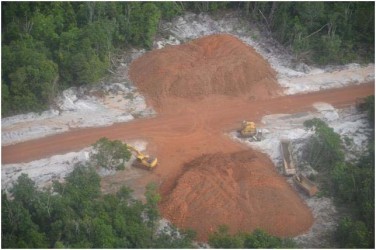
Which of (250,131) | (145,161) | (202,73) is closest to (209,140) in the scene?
(250,131)

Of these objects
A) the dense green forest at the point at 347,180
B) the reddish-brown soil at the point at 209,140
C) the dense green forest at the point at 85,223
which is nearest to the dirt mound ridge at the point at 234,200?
the reddish-brown soil at the point at 209,140

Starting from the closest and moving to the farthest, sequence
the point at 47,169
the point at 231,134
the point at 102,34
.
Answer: the point at 47,169, the point at 231,134, the point at 102,34

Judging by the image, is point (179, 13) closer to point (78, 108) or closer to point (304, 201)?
point (78, 108)

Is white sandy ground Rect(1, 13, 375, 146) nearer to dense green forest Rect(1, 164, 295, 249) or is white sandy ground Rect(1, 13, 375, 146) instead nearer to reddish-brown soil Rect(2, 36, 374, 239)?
reddish-brown soil Rect(2, 36, 374, 239)

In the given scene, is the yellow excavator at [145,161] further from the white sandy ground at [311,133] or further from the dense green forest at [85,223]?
the white sandy ground at [311,133]

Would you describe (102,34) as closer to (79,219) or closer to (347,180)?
(79,219)

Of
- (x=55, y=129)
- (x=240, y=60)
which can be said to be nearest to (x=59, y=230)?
(x=55, y=129)

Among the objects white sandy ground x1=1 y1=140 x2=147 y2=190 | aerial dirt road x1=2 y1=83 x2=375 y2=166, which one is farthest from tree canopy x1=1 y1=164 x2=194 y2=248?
aerial dirt road x1=2 y1=83 x2=375 y2=166
